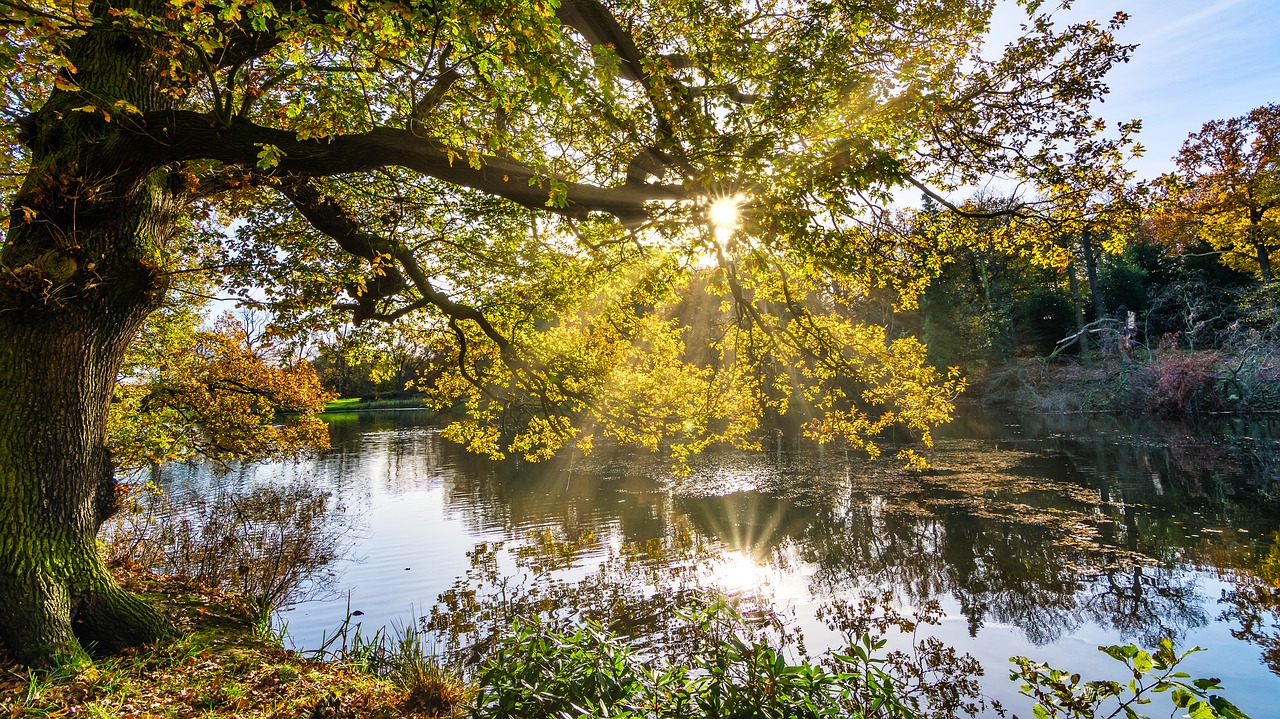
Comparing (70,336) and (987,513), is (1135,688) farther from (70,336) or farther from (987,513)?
(987,513)

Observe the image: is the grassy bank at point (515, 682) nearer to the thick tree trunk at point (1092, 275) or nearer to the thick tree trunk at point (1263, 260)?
the thick tree trunk at point (1263, 260)

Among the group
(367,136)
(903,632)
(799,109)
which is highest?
(799,109)

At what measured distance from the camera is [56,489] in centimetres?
428

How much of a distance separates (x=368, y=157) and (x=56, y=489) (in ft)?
Answer: 11.5

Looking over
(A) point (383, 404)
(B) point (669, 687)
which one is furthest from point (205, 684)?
(A) point (383, 404)

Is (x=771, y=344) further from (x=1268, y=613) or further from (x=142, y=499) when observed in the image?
(x=142, y=499)

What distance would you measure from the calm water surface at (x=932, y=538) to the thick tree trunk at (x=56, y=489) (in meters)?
3.82

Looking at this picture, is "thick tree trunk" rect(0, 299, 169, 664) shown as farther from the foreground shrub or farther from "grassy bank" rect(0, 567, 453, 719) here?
the foreground shrub

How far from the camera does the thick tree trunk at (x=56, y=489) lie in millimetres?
3988

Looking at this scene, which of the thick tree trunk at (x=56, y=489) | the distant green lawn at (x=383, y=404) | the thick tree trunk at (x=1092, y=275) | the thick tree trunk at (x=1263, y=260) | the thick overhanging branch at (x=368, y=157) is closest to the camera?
the thick tree trunk at (x=56, y=489)

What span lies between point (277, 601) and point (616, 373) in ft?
22.4

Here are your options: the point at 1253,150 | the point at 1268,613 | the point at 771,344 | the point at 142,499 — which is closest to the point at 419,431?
the point at 142,499

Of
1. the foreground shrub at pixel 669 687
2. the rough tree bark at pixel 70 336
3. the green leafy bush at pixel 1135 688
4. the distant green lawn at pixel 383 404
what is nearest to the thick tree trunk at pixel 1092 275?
the green leafy bush at pixel 1135 688

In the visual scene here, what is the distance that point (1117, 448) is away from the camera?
60.5ft
